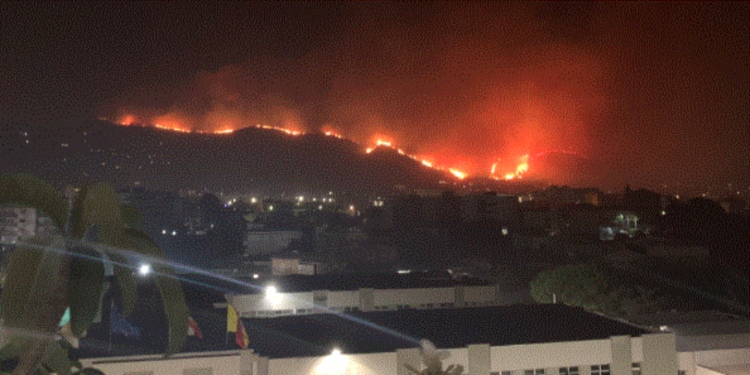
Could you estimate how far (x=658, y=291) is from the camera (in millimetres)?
32719

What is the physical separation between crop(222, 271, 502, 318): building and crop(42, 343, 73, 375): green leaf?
55.9 ft

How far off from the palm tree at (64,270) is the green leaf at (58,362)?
27 cm

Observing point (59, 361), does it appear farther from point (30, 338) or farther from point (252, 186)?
point (252, 186)

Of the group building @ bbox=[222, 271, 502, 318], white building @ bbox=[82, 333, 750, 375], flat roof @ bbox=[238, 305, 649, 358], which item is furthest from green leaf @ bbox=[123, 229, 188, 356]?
building @ bbox=[222, 271, 502, 318]

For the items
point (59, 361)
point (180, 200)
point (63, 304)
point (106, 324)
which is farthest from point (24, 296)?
point (180, 200)

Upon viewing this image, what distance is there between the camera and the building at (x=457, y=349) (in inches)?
513

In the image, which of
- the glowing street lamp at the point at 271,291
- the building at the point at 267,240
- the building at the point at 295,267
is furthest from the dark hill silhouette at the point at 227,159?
the glowing street lamp at the point at 271,291

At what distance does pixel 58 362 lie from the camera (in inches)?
173

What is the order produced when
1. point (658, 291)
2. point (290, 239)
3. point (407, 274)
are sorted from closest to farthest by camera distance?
point (407, 274), point (658, 291), point (290, 239)

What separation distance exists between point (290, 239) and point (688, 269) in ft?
106

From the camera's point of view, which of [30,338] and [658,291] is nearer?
[30,338]

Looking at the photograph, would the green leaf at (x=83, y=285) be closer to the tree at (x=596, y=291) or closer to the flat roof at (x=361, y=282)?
the flat roof at (x=361, y=282)

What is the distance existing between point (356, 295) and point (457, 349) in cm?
958

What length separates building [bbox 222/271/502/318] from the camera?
73.3 feet
